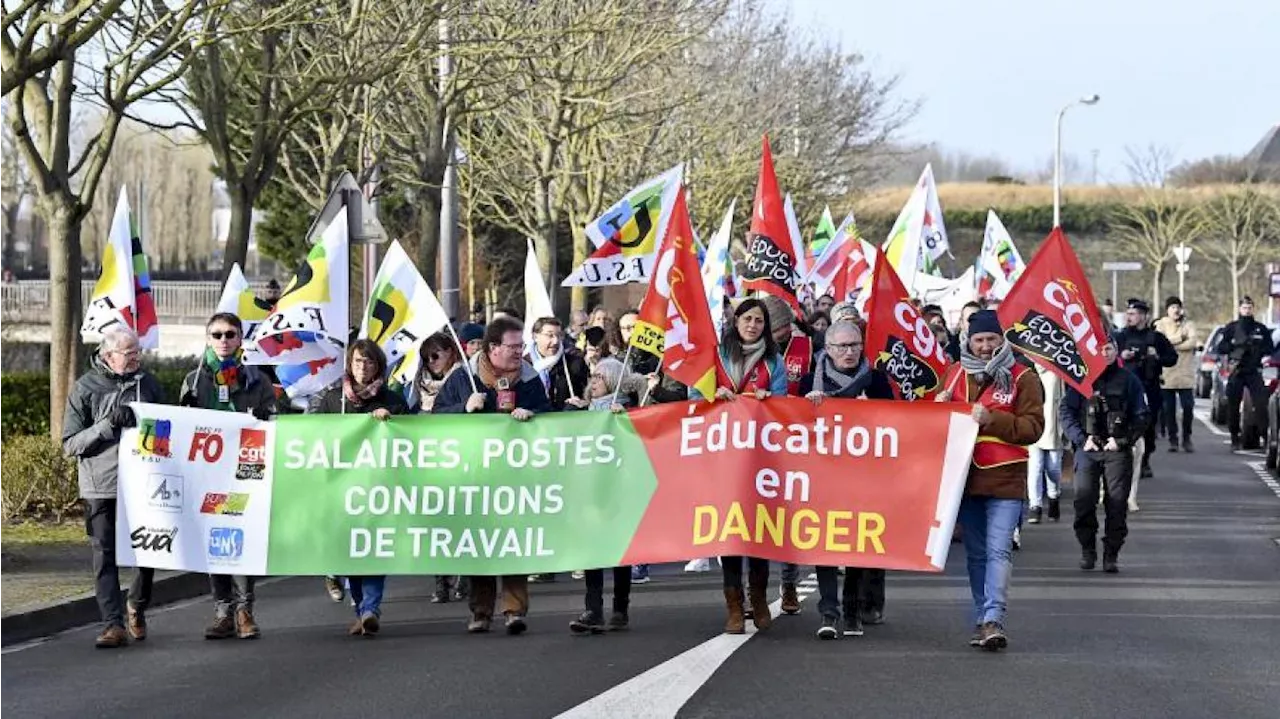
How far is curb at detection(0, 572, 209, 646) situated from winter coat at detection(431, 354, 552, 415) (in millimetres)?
2461

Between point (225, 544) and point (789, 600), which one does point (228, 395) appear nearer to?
point (225, 544)

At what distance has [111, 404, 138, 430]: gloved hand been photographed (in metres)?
11.4

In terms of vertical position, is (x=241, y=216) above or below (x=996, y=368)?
above

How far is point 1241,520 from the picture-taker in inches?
760

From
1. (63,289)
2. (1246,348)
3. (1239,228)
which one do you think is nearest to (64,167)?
(63,289)

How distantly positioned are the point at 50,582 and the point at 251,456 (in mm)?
2377

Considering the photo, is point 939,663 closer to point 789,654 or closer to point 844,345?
point 789,654

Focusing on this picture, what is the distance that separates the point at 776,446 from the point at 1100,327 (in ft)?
9.60

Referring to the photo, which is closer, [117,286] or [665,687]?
[665,687]

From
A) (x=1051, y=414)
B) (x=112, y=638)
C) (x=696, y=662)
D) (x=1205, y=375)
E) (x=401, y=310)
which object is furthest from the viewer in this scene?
(x=1205, y=375)

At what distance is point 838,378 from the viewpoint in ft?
38.8

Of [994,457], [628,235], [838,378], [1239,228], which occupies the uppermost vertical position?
[1239,228]

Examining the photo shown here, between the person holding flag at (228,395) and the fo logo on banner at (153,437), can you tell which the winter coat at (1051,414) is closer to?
the person holding flag at (228,395)

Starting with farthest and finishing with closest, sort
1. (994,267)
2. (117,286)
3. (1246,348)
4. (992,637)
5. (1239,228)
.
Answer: (1239,228)
(1246,348)
(994,267)
(117,286)
(992,637)
